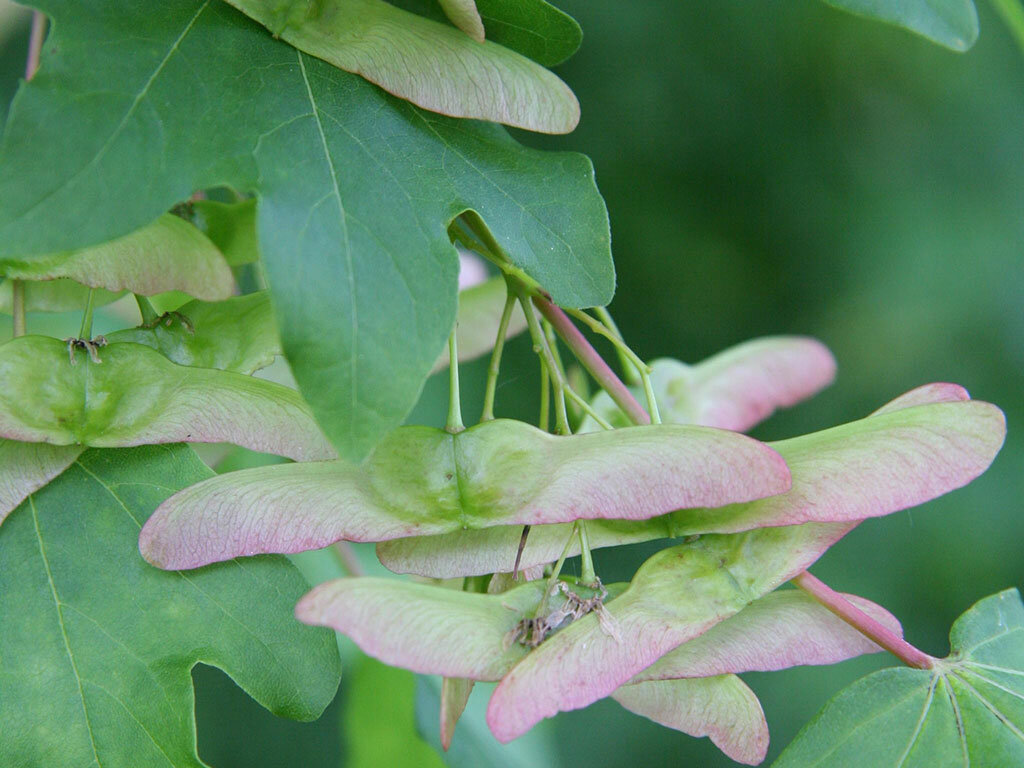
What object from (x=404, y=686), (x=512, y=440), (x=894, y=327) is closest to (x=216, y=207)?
(x=512, y=440)

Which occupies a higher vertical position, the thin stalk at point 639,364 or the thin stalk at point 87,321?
the thin stalk at point 639,364

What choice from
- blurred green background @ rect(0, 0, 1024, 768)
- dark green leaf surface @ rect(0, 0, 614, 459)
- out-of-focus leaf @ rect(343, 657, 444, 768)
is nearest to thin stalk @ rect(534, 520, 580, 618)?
dark green leaf surface @ rect(0, 0, 614, 459)

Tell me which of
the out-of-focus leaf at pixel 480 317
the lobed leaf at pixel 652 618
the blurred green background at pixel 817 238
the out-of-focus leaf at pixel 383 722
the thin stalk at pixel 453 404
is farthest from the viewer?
the blurred green background at pixel 817 238

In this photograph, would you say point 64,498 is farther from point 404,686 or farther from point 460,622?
point 404,686

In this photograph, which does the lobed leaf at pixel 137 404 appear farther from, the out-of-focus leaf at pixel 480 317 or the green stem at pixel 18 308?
the out-of-focus leaf at pixel 480 317

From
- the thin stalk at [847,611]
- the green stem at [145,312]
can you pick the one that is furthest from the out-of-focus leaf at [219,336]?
the thin stalk at [847,611]

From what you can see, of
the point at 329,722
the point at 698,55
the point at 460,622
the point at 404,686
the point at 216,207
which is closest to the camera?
the point at 460,622
